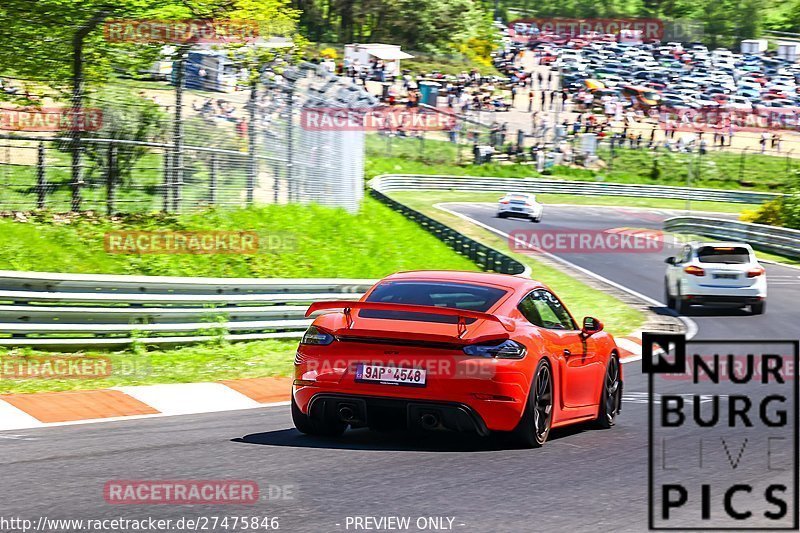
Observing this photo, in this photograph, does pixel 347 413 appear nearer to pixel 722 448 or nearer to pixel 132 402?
pixel 722 448

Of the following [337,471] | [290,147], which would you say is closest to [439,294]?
[337,471]

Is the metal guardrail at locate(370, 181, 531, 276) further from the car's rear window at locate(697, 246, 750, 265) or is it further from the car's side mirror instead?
the car's side mirror

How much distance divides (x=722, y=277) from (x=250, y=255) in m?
9.18

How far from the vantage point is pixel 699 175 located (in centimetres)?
6862

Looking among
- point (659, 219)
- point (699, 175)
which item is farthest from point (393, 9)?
point (659, 219)

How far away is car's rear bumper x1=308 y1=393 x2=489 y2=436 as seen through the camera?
25.0 ft

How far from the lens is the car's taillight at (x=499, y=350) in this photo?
7.69 m

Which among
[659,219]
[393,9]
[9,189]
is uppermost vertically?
[393,9]

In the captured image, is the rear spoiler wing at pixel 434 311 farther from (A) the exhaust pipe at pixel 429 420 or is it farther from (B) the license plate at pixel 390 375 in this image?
(A) the exhaust pipe at pixel 429 420

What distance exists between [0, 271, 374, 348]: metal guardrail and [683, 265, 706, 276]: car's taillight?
30.7 ft

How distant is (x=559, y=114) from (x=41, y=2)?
53.6 meters

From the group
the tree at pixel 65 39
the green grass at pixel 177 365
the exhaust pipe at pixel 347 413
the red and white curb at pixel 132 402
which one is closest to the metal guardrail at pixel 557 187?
the tree at pixel 65 39

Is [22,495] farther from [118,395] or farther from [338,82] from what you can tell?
[338,82]

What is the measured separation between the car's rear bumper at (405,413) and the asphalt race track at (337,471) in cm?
18
